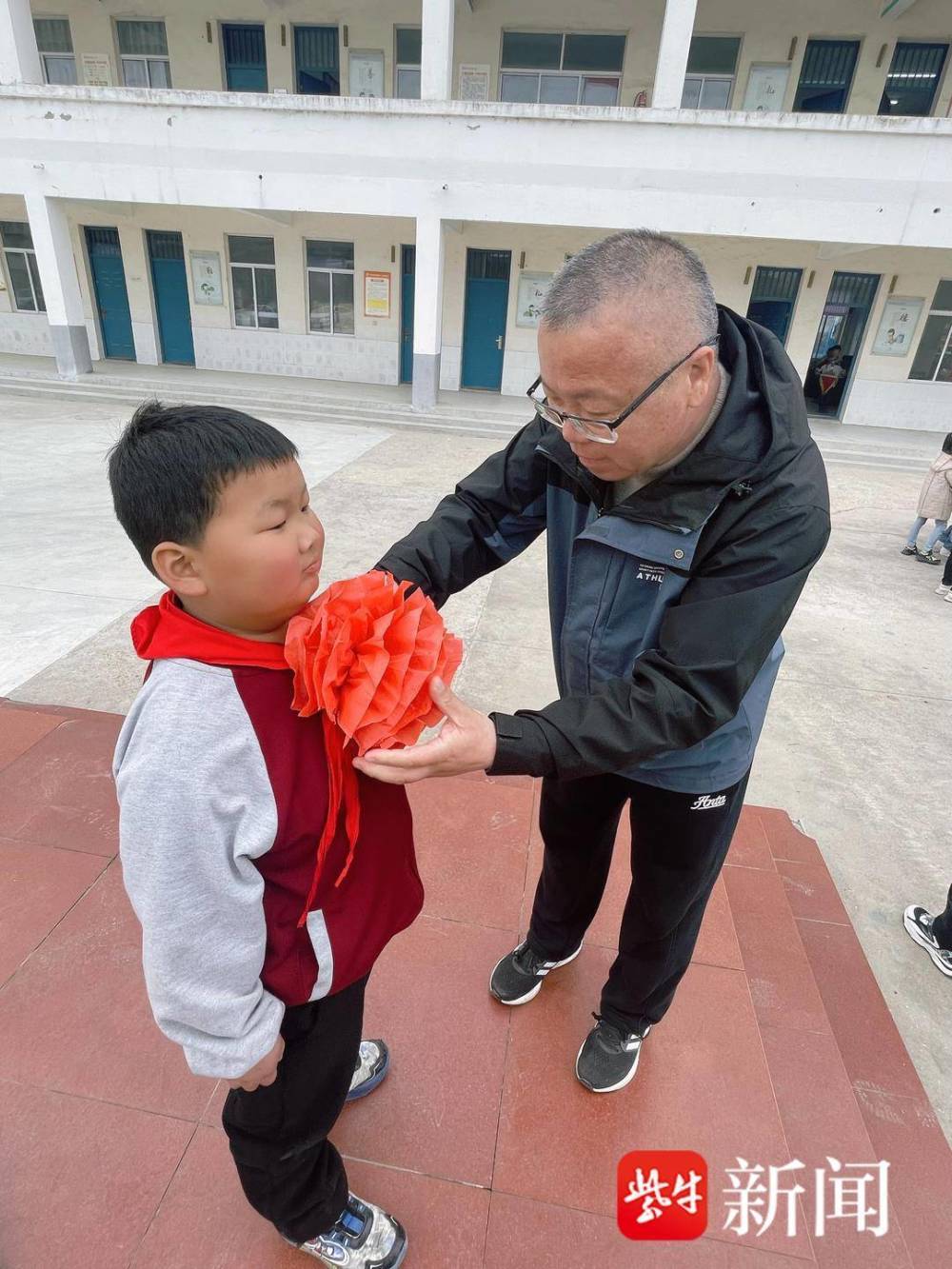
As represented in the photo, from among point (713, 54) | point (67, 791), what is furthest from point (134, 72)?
point (67, 791)

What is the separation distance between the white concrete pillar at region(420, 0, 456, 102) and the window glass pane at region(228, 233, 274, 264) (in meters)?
4.28

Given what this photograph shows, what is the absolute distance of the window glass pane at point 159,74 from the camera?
1250cm

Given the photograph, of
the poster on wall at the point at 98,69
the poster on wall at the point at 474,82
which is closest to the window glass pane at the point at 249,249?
the poster on wall at the point at 98,69

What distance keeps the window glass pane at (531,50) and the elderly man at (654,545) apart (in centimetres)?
1364

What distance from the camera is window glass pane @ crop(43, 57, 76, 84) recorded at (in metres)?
12.8

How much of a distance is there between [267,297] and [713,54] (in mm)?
8683

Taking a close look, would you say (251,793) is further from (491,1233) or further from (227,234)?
(227,234)

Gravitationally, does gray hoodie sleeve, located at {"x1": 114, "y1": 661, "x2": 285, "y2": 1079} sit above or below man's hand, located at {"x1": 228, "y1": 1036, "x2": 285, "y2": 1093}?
above

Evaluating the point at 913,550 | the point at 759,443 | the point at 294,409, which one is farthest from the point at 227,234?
the point at 759,443

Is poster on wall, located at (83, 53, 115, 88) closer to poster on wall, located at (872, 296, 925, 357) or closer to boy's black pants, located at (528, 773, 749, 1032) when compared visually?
poster on wall, located at (872, 296, 925, 357)

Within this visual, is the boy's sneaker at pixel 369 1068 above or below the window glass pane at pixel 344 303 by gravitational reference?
below

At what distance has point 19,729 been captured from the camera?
2918mm

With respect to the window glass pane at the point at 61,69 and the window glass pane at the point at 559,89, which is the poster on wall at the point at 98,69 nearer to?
the window glass pane at the point at 61,69

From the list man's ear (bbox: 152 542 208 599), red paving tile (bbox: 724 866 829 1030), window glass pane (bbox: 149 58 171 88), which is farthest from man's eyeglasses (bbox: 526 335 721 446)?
window glass pane (bbox: 149 58 171 88)
